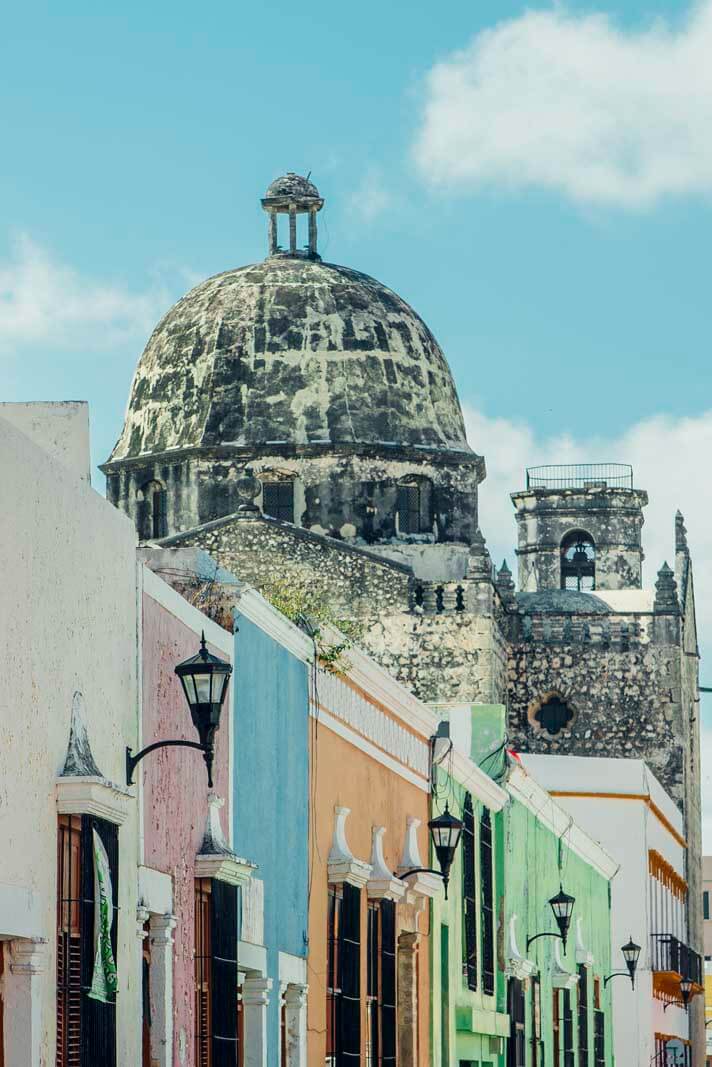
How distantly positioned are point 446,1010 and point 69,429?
9509 mm

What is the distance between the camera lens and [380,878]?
16.3 metres

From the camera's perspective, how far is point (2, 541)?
955 centimetres

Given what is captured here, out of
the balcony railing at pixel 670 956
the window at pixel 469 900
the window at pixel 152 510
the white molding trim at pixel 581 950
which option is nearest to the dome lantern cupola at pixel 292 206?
the window at pixel 152 510

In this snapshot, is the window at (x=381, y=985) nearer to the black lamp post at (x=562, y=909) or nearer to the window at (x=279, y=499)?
the black lamp post at (x=562, y=909)

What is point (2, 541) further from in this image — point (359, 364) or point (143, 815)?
point (359, 364)

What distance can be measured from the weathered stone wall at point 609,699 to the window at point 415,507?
301 centimetres

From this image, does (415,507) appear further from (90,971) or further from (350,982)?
(90,971)

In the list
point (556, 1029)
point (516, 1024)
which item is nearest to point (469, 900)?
point (516, 1024)

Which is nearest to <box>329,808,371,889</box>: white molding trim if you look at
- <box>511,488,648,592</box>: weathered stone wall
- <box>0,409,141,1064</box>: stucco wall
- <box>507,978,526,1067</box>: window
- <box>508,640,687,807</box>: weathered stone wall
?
<box>0,409,141,1064</box>: stucco wall

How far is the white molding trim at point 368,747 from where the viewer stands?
49.9 ft

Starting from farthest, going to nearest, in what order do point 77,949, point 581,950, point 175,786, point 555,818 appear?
point 581,950
point 555,818
point 175,786
point 77,949

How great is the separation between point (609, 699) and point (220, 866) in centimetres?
3132

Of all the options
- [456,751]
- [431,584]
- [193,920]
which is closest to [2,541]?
[193,920]

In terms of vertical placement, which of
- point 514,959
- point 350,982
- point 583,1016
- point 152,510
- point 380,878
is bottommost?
point 350,982
